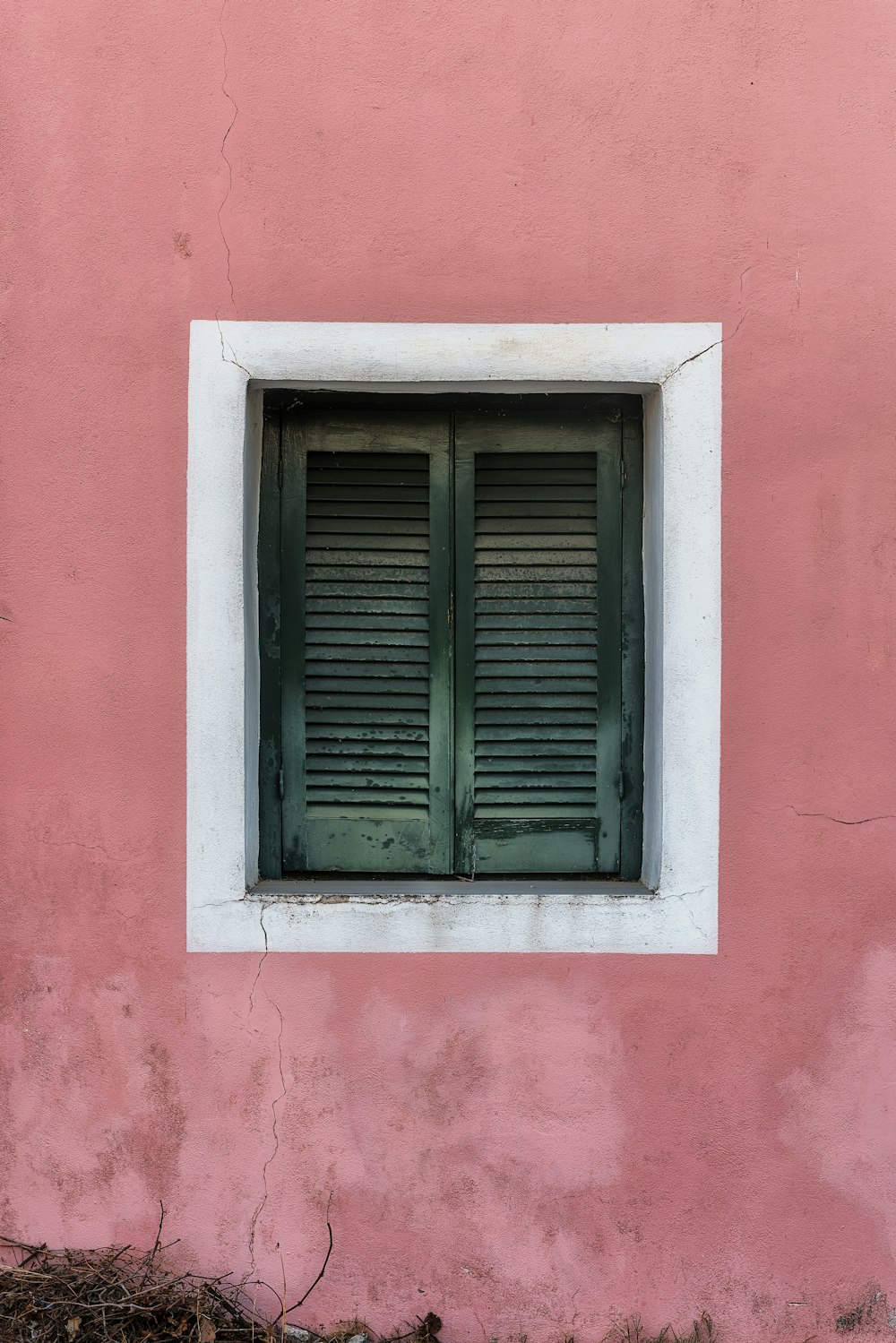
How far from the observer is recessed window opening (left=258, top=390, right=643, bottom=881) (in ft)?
8.35

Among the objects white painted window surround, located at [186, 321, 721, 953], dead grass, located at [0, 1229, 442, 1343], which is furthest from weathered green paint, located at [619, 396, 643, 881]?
dead grass, located at [0, 1229, 442, 1343]

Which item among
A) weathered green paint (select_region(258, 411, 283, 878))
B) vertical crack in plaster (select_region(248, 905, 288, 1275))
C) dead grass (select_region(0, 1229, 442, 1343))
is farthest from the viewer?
weathered green paint (select_region(258, 411, 283, 878))

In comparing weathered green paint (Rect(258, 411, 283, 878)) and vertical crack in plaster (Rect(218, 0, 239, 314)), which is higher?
vertical crack in plaster (Rect(218, 0, 239, 314))

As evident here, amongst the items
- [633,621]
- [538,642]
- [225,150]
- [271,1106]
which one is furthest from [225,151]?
[271,1106]

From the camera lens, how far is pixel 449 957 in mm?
2381

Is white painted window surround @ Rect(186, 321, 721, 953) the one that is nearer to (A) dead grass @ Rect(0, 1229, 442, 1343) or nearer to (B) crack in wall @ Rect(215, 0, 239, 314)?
(B) crack in wall @ Rect(215, 0, 239, 314)

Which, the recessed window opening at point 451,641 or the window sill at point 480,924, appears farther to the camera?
the recessed window opening at point 451,641

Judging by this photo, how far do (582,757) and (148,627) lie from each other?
1208 millimetres

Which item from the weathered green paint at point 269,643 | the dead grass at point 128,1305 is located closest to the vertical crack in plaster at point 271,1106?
the dead grass at point 128,1305

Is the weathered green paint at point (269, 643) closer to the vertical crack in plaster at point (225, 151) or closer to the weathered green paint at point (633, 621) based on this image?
the vertical crack in plaster at point (225, 151)

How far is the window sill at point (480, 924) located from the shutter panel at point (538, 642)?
0.20m

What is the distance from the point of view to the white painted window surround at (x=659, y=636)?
2350mm

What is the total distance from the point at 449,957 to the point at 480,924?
0.12 m

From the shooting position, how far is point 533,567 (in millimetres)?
2555
